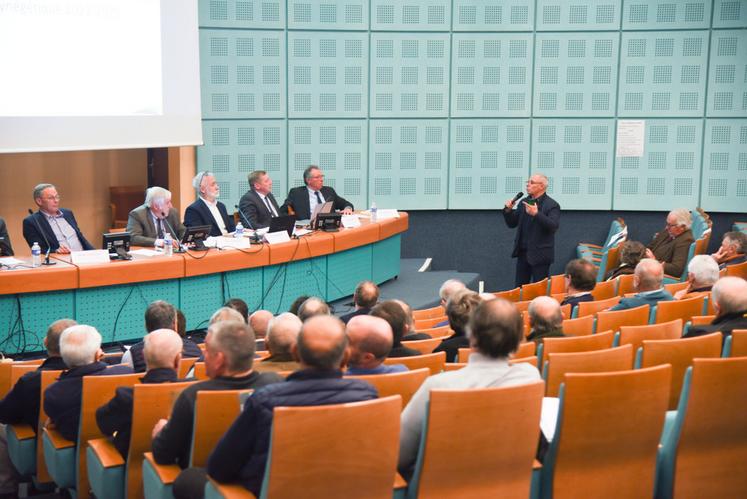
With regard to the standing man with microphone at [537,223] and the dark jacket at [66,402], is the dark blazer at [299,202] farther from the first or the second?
the dark jacket at [66,402]

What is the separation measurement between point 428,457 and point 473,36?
8.18 m

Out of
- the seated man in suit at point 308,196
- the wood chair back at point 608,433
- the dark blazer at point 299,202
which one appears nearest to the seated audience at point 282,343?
the wood chair back at point 608,433

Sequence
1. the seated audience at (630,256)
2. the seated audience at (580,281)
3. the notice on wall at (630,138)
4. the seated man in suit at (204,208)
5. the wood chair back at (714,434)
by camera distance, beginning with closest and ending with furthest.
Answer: the wood chair back at (714,434) < the seated audience at (580,281) < the seated audience at (630,256) < the seated man in suit at (204,208) < the notice on wall at (630,138)

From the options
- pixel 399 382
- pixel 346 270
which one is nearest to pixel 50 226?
pixel 346 270

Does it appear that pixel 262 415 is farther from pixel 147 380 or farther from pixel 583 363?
pixel 583 363

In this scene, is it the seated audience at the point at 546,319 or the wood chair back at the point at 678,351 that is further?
the seated audience at the point at 546,319

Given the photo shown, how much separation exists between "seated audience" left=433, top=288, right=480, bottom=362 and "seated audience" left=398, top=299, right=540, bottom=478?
117 cm

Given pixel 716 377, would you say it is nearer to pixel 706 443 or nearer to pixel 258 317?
pixel 706 443

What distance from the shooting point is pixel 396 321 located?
3.98 meters

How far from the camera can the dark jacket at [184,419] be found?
9.73 feet

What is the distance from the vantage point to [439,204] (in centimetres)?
1052

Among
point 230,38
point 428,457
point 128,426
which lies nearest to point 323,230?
point 230,38

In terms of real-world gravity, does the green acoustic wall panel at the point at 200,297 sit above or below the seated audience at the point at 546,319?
below

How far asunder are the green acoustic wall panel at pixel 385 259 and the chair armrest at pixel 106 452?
5455mm
